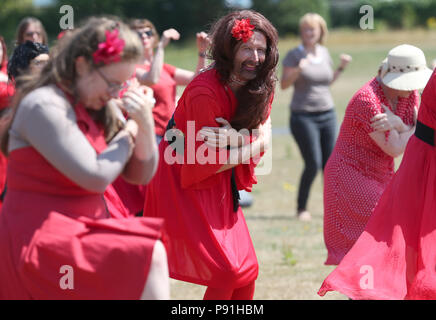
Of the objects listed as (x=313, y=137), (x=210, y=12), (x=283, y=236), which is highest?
(x=313, y=137)

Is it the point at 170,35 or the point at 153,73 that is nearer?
the point at 170,35

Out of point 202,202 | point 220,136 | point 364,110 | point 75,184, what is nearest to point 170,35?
point 364,110

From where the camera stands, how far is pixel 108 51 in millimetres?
3008

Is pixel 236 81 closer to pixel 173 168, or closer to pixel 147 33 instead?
pixel 173 168

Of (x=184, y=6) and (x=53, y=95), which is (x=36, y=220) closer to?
(x=53, y=95)

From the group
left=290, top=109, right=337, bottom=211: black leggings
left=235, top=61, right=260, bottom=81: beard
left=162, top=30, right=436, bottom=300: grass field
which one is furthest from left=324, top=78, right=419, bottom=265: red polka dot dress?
left=290, top=109, right=337, bottom=211: black leggings

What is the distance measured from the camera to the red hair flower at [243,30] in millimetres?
4092

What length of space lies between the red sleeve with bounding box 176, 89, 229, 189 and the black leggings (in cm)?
419

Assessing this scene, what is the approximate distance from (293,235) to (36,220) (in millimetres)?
5064

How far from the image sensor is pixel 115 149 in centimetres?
308

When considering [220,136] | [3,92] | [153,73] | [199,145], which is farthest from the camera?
[153,73]

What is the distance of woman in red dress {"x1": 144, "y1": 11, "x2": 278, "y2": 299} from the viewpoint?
163 inches

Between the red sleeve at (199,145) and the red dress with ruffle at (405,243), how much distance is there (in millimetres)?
930

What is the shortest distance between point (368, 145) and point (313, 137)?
322cm
